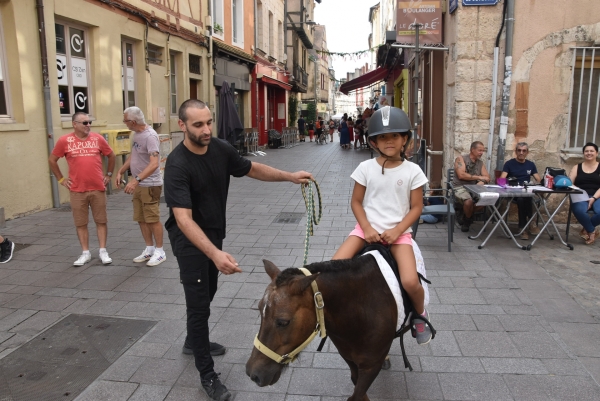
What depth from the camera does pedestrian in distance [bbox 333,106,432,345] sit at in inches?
123

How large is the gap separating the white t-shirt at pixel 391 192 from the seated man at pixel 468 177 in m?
4.42

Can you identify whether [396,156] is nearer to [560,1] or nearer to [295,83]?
[560,1]

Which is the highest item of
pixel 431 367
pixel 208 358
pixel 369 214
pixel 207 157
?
pixel 207 157

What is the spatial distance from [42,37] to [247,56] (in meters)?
12.1

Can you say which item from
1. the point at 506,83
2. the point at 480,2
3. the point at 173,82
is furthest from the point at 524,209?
the point at 173,82

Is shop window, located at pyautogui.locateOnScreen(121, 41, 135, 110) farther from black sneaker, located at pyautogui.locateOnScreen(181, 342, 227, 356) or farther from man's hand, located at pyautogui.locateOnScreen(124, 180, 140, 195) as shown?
black sneaker, located at pyautogui.locateOnScreen(181, 342, 227, 356)

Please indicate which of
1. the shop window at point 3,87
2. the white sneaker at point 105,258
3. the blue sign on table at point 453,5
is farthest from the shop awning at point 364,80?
the white sneaker at point 105,258

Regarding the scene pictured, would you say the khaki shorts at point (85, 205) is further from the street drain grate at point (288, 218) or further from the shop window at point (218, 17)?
the shop window at point (218, 17)

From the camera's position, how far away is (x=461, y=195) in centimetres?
739

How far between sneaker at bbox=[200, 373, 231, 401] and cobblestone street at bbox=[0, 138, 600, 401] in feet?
0.41

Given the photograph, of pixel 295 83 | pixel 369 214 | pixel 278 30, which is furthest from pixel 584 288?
pixel 295 83

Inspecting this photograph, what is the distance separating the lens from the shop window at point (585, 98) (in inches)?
299

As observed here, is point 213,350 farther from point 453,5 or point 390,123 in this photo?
point 453,5

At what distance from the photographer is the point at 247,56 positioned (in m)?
20.1
